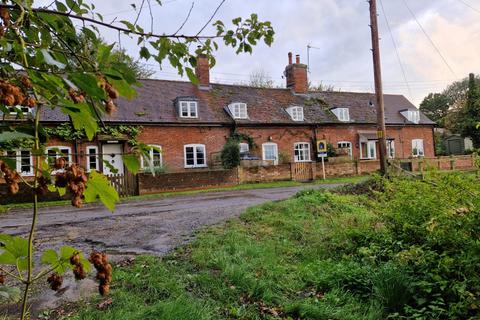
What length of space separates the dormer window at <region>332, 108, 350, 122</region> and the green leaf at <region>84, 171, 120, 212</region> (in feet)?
93.2

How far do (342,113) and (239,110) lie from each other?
9.20m

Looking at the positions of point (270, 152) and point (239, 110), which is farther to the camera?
point (270, 152)

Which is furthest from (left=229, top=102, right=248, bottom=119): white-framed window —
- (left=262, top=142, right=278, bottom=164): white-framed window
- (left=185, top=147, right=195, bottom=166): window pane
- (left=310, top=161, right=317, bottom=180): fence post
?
(left=310, top=161, right=317, bottom=180): fence post

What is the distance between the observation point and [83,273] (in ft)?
3.83

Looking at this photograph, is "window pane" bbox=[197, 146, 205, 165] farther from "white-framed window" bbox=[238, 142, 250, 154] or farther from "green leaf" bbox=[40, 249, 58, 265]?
"green leaf" bbox=[40, 249, 58, 265]

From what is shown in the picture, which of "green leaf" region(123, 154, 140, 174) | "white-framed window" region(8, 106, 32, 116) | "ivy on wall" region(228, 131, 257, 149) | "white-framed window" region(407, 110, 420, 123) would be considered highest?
"white-framed window" region(407, 110, 420, 123)

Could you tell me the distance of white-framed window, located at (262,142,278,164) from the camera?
25.0m

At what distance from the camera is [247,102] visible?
86.2 ft

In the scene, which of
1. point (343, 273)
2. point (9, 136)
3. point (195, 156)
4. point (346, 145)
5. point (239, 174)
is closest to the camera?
point (9, 136)

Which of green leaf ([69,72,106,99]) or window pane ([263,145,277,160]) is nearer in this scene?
green leaf ([69,72,106,99])

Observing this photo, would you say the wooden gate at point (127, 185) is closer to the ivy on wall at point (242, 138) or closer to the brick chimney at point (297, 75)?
the ivy on wall at point (242, 138)

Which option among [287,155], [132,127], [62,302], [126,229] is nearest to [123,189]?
[132,127]

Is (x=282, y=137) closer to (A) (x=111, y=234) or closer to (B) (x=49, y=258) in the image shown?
(A) (x=111, y=234)

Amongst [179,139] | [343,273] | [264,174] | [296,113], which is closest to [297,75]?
[296,113]
